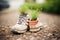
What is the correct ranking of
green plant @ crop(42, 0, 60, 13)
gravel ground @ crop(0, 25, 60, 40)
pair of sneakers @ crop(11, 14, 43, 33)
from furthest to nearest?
green plant @ crop(42, 0, 60, 13), pair of sneakers @ crop(11, 14, 43, 33), gravel ground @ crop(0, 25, 60, 40)

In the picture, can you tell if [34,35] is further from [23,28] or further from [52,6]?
[52,6]

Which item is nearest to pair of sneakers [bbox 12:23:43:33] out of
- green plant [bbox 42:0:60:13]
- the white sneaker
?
the white sneaker

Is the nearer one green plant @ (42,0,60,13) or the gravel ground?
the gravel ground

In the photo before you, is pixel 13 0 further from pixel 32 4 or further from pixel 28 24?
pixel 28 24

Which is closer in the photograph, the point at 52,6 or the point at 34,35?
the point at 34,35

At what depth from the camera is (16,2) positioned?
217 inches

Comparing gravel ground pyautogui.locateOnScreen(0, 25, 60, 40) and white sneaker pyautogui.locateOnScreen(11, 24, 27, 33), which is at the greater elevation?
white sneaker pyautogui.locateOnScreen(11, 24, 27, 33)

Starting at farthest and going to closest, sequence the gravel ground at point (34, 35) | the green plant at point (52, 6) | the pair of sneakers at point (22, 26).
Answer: the green plant at point (52, 6) → the pair of sneakers at point (22, 26) → the gravel ground at point (34, 35)

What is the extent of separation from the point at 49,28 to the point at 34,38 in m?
0.56

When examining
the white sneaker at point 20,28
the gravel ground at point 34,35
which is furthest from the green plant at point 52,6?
the white sneaker at point 20,28

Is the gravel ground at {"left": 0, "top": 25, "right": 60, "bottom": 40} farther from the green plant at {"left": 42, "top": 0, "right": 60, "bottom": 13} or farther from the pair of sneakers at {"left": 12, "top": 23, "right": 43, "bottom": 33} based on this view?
the green plant at {"left": 42, "top": 0, "right": 60, "bottom": 13}

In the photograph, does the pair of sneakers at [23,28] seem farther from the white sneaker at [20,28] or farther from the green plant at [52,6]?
the green plant at [52,6]

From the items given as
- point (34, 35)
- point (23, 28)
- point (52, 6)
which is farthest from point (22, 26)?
point (52, 6)

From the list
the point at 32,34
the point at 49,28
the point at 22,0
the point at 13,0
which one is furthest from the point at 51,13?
the point at 32,34
